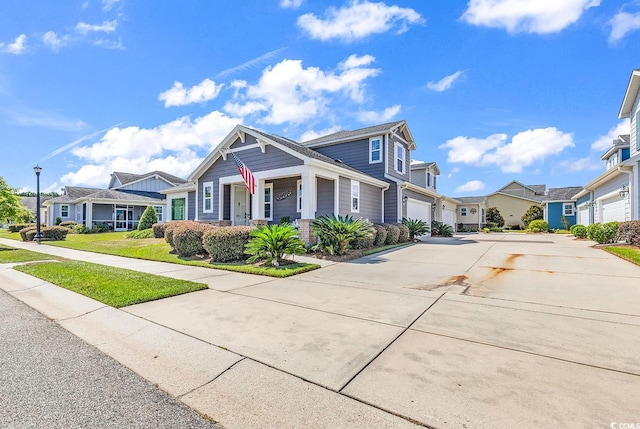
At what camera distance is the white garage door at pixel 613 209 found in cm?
1458

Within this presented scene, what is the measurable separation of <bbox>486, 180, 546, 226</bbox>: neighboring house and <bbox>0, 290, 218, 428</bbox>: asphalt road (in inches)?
1787

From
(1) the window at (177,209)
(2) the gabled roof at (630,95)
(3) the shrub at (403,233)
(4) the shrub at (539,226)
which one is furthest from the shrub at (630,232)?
(1) the window at (177,209)

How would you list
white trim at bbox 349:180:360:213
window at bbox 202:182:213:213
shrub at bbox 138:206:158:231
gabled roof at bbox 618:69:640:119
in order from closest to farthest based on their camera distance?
gabled roof at bbox 618:69:640:119 → white trim at bbox 349:180:360:213 → window at bbox 202:182:213:213 → shrub at bbox 138:206:158:231

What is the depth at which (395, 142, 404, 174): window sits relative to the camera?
18.4 meters

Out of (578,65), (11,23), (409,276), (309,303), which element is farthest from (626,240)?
(11,23)

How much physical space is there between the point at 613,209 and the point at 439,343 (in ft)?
61.8

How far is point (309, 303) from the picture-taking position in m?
5.22

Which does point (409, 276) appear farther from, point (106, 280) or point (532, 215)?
point (532, 215)

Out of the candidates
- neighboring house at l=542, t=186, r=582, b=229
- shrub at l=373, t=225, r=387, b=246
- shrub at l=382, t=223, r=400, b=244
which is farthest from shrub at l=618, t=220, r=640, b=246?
neighboring house at l=542, t=186, r=582, b=229

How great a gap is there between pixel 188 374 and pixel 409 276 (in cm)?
576

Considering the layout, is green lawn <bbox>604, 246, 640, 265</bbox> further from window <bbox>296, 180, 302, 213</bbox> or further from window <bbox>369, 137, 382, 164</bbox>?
window <bbox>296, 180, 302, 213</bbox>

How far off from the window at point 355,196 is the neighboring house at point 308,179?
0.16 ft

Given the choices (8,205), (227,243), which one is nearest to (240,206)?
(227,243)

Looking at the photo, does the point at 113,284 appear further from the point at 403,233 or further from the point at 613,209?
the point at 613,209
